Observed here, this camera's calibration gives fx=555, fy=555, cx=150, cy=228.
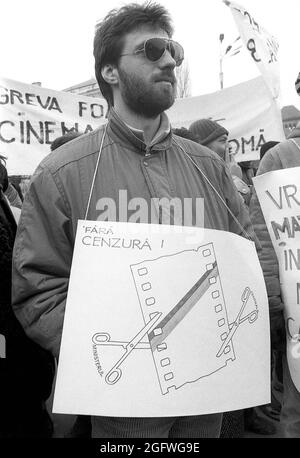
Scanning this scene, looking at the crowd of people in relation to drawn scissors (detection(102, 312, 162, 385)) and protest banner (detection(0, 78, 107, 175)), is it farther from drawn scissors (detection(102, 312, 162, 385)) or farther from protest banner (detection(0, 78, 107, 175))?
protest banner (detection(0, 78, 107, 175))

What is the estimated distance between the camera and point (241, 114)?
4820 millimetres

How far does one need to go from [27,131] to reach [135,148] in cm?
310

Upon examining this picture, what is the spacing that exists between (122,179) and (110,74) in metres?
0.42

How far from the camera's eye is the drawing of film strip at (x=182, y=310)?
4.74 feet

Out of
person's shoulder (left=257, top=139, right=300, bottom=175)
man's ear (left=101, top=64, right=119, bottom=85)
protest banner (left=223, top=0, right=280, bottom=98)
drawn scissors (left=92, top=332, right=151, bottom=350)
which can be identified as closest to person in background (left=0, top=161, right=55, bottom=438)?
drawn scissors (left=92, top=332, right=151, bottom=350)

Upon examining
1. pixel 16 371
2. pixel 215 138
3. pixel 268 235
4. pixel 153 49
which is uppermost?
pixel 153 49

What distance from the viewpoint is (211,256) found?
5.16 ft

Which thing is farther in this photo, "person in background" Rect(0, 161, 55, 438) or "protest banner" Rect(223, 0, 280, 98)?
"protest banner" Rect(223, 0, 280, 98)

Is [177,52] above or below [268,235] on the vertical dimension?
above

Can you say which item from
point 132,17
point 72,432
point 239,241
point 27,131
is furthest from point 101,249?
point 27,131

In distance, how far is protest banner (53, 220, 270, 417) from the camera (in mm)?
1398

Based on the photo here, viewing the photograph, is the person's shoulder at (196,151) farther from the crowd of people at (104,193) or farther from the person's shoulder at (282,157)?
the person's shoulder at (282,157)

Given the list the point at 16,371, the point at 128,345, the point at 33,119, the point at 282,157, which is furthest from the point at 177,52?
the point at 33,119

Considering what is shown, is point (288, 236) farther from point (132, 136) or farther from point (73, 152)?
point (73, 152)
